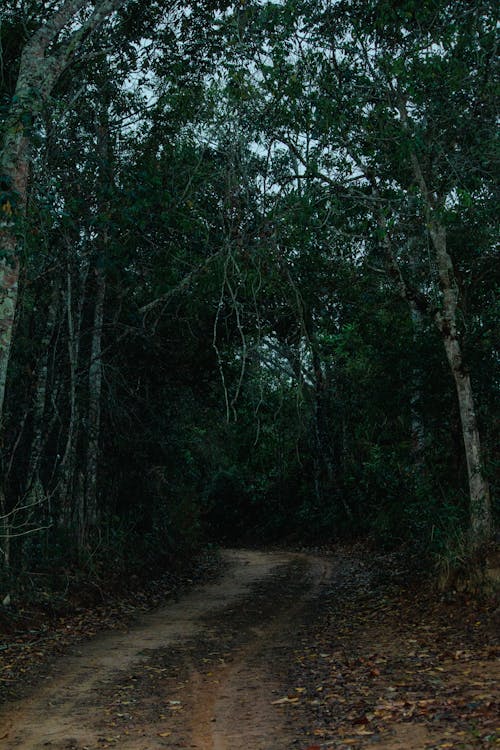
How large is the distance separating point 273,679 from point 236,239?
5.85 metres

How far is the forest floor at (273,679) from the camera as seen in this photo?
5941mm

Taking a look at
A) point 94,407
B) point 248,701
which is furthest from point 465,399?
point 94,407

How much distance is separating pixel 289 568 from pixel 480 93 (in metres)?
12.6

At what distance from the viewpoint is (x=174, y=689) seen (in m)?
7.63

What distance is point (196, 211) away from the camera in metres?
11.7

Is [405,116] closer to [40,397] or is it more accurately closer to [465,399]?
[465,399]

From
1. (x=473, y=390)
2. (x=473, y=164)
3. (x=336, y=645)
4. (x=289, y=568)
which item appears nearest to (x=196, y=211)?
(x=473, y=164)

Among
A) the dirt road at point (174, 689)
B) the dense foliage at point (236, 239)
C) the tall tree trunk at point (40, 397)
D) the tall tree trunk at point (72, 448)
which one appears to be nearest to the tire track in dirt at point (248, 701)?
the dirt road at point (174, 689)

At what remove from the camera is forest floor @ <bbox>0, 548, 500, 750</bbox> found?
234 inches

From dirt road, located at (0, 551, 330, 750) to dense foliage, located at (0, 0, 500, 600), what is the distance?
2.00 metres

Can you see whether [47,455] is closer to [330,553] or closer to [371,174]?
[371,174]

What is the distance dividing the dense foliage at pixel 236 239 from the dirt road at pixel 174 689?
200 cm

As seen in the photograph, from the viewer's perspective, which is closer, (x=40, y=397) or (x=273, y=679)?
(x=273, y=679)

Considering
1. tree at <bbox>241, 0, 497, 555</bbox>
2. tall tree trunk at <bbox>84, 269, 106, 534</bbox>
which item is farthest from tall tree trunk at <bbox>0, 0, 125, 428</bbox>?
tall tree trunk at <bbox>84, 269, 106, 534</bbox>
